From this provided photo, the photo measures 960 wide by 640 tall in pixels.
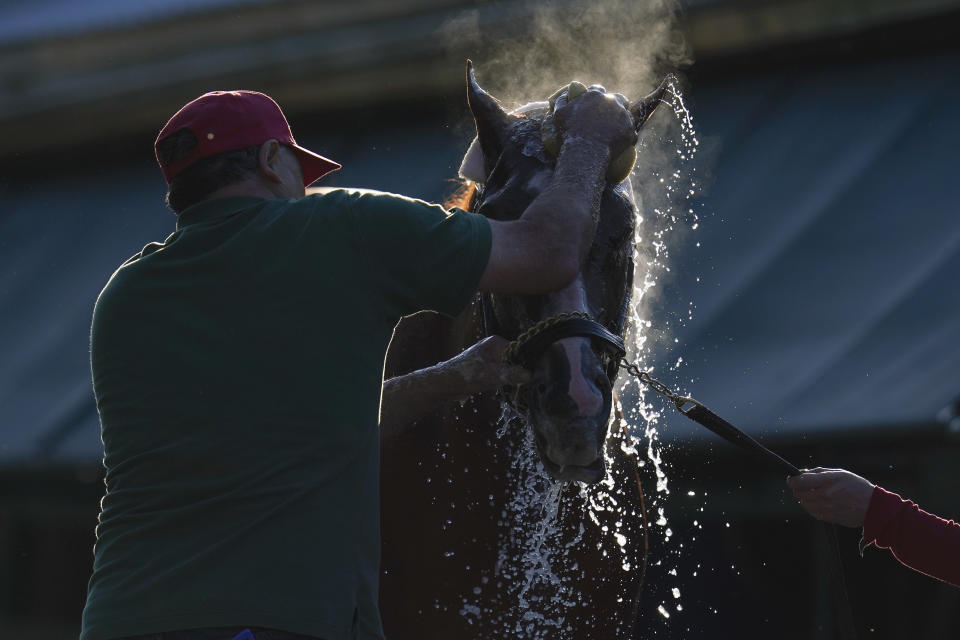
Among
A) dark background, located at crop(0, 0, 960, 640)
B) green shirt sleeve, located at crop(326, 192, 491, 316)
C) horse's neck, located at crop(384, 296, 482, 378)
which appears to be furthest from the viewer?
dark background, located at crop(0, 0, 960, 640)

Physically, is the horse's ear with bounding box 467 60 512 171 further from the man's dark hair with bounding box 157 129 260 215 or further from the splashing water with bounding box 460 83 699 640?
the man's dark hair with bounding box 157 129 260 215

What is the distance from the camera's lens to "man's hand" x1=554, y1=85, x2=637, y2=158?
185cm

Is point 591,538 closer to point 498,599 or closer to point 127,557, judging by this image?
point 498,599

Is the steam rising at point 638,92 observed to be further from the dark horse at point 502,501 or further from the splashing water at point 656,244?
the dark horse at point 502,501

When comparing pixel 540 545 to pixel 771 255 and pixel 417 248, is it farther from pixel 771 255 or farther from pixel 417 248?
pixel 771 255

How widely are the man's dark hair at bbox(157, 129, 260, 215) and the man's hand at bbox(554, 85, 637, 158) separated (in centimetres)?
60

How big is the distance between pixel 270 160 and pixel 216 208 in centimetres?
14

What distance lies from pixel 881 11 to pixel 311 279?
5.20 metres

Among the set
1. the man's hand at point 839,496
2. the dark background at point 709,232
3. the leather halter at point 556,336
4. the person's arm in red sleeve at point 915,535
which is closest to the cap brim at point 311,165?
the leather halter at point 556,336

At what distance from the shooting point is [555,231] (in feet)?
5.21

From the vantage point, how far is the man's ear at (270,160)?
162cm

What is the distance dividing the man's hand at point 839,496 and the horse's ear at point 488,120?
3.07ft

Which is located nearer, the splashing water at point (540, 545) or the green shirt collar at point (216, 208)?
the green shirt collar at point (216, 208)

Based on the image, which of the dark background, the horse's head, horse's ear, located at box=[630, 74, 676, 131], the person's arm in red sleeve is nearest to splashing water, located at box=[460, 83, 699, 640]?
horse's ear, located at box=[630, 74, 676, 131]
